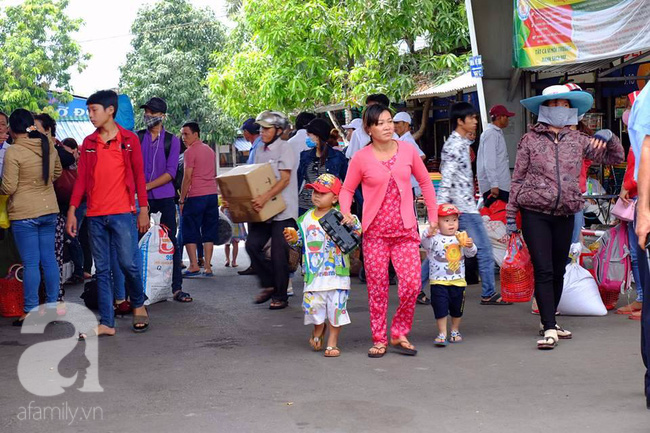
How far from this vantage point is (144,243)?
9.09 metres

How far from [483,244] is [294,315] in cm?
197

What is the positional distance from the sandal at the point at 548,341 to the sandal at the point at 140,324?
3410mm

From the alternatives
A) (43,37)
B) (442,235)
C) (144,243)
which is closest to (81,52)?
(43,37)

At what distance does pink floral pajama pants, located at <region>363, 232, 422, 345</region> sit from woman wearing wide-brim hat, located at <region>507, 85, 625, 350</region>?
94 cm

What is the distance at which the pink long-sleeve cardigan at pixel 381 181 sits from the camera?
664 cm

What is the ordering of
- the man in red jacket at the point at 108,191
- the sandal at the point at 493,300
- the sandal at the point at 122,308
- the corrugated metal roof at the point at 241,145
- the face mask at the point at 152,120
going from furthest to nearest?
the corrugated metal roof at the point at 241,145, the face mask at the point at 152,120, the sandal at the point at 493,300, the sandal at the point at 122,308, the man in red jacket at the point at 108,191

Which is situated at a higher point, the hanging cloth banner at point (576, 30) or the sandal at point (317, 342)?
the hanging cloth banner at point (576, 30)

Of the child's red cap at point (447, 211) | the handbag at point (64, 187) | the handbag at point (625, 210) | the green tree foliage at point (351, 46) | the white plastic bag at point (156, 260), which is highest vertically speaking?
the green tree foliage at point (351, 46)

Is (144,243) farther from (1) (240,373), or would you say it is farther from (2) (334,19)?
(2) (334,19)

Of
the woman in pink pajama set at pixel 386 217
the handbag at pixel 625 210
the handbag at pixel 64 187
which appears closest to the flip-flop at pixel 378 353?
the woman in pink pajama set at pixel 386 217

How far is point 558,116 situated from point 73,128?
120 feet

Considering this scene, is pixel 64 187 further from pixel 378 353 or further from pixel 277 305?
pixel 378 353

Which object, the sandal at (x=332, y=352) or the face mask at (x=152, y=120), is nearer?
the sandal at (x=332, y=352)

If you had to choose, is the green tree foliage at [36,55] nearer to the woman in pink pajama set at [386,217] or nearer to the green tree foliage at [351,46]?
the green tree foliage at [351,46]
